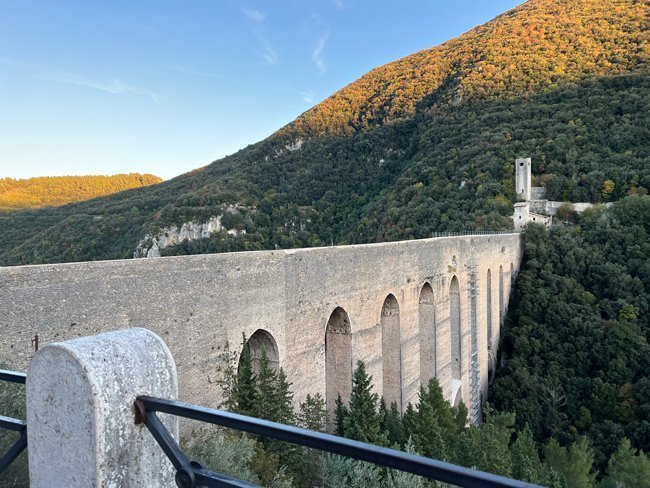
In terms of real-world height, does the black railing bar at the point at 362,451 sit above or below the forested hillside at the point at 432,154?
below

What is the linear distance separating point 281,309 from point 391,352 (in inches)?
225

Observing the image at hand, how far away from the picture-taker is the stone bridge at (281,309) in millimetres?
5496

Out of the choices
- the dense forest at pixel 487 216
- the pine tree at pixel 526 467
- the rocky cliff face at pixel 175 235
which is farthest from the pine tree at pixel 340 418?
the rocky cliff face at pixel 175 235

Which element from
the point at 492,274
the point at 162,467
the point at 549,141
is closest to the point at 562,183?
the point at 549,141

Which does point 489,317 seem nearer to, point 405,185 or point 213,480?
point 405,185

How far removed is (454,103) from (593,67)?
15118 mm

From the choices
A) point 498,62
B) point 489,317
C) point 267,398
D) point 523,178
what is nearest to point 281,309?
point 267,398

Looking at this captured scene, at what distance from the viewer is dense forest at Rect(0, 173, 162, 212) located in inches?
2130

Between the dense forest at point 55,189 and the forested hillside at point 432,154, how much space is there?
7399 mm

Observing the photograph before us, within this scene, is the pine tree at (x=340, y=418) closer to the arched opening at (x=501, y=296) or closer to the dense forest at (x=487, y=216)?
the dense forest at (x=487, y=216)

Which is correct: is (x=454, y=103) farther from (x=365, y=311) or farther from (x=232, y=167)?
(x=365, y=311)

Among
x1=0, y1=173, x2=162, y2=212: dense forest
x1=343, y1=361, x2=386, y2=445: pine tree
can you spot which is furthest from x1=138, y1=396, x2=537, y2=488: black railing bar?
x1=0, y1=173, x2=162, y2=212: dense forest

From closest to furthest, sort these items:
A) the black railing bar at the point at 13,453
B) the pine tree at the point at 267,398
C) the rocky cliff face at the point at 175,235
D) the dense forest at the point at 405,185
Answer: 1. the black railing bar at the point at 13,453
2. the pine tree at the point at 267,398
3. the dense forest at the point at 405,185
4. the rocky cliff face at the point at 175,235

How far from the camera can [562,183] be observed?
119 ft
